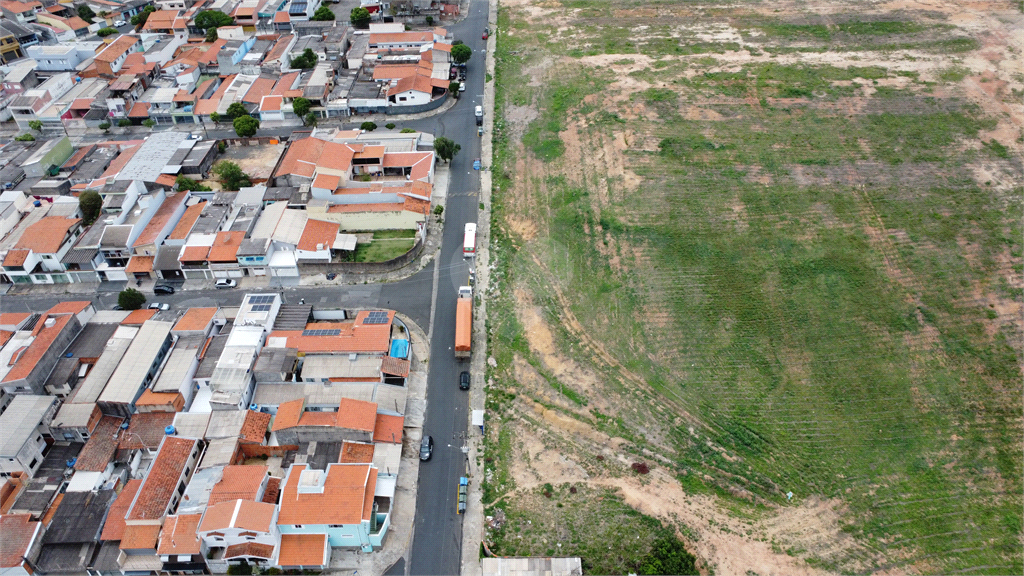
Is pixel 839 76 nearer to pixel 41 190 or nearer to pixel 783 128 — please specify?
pixel 783 128

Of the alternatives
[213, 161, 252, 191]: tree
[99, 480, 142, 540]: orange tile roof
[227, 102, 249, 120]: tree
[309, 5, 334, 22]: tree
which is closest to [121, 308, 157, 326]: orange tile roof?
[99, 480, 142, 540]: orange tile roof

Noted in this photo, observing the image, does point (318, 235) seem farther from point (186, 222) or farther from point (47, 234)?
point (47, 234)

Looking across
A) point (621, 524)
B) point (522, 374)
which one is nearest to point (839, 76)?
point (522, 374)

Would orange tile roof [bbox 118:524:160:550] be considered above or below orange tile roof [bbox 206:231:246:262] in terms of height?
below

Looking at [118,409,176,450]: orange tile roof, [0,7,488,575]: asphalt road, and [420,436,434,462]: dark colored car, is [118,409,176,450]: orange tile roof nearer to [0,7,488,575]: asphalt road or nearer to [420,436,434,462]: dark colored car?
[0,7,488,575]: asphalt road

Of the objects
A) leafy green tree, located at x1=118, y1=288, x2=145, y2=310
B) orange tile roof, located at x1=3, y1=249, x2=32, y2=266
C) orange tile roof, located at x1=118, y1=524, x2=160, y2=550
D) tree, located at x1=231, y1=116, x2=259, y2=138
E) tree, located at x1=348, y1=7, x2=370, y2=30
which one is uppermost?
tree, located at x1=348, y1=7, x2=370, y2=30

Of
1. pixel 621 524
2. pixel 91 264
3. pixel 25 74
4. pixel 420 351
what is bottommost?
pixel 621 524
